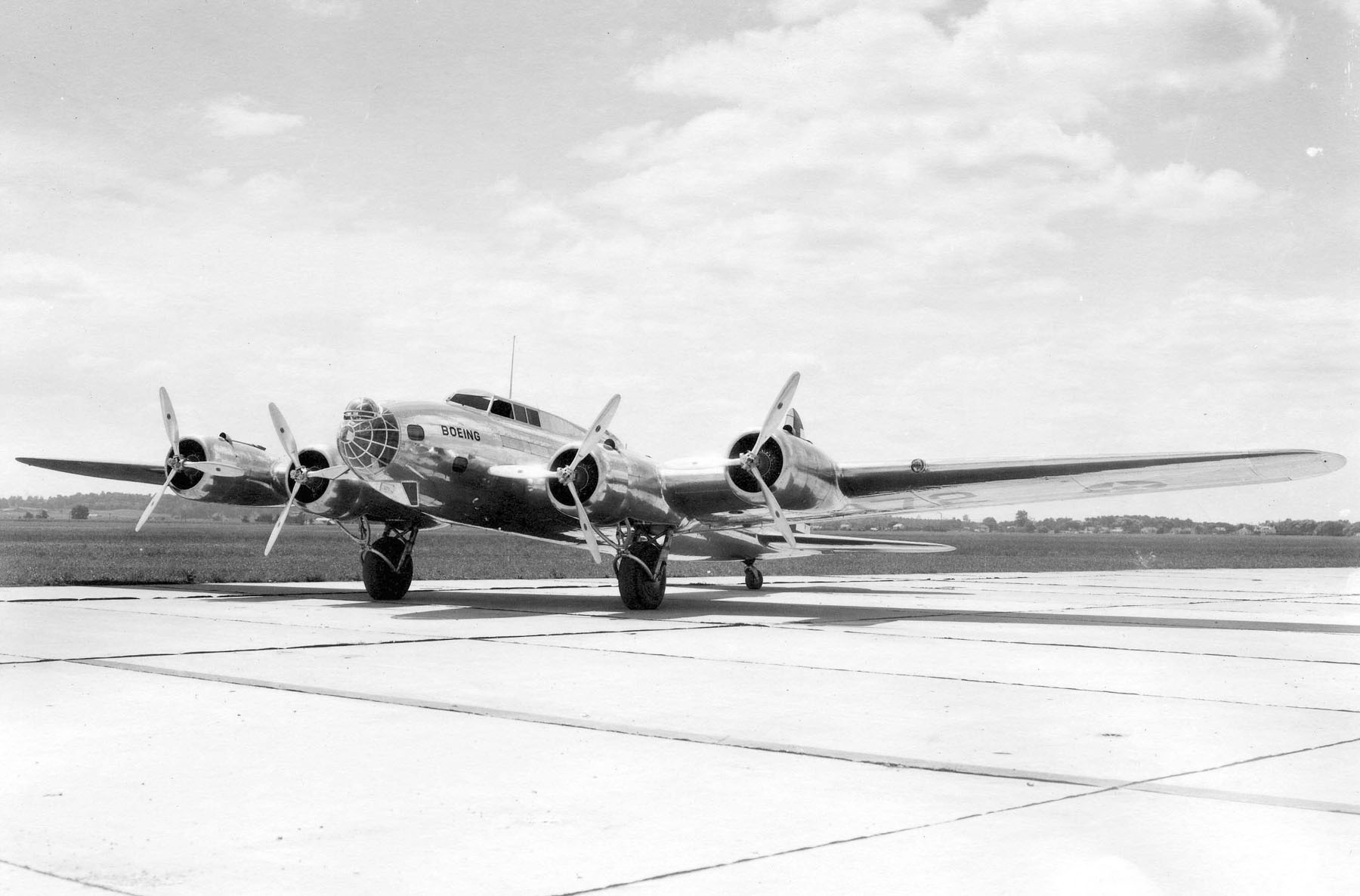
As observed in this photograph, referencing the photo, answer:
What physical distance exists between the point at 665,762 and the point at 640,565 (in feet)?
37.9

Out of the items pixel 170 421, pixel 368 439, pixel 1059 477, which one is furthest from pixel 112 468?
pixel 1059 477

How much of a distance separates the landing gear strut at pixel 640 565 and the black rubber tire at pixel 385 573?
13.9ft

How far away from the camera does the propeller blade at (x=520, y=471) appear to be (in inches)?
695

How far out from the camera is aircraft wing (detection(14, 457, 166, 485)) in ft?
76.2

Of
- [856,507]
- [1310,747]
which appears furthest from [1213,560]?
[1310,747]

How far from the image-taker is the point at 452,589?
24.4 metres

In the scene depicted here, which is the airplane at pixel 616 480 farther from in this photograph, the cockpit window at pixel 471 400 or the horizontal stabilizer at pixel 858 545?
the horizontal stabilizer at pixel 858 545

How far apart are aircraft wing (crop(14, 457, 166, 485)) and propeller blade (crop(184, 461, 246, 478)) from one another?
2.33 m

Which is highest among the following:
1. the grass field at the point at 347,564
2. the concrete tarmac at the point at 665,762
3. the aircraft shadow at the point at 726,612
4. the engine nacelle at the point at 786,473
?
the engine nacelle at the point at 786,473

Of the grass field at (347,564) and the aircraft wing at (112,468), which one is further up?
the aircraft wing at (112,468)

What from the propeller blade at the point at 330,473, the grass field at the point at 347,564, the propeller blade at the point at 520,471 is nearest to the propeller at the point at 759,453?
the propeller blade at the point at 520,471

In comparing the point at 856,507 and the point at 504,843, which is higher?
the point at 856,507

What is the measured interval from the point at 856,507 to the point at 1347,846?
47.8 ft

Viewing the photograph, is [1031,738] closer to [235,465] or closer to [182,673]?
[182,673]
